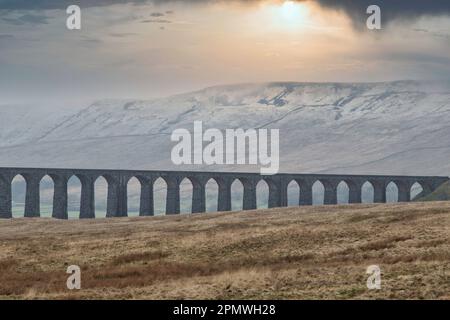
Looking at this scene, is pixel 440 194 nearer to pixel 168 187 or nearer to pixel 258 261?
pixel 168 187

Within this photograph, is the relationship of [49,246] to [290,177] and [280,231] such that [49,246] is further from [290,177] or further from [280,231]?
[290,177]

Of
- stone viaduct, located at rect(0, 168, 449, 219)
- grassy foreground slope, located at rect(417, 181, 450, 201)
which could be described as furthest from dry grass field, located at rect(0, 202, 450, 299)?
grassy foreground slope, located at rect(417, 181, 450, 201)

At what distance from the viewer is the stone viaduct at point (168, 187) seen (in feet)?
457

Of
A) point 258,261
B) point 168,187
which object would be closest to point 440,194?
point 168,187

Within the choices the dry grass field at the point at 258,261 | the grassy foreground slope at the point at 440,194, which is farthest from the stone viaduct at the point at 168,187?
the dry grass field at the point at 258,261

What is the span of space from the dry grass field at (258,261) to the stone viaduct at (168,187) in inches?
2649

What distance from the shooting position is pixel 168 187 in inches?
6156

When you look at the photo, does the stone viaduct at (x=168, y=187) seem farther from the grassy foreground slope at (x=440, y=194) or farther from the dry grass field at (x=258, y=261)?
the dry grass field at (x=258, y=261)

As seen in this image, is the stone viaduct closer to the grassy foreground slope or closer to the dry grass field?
the grassy foreground slope

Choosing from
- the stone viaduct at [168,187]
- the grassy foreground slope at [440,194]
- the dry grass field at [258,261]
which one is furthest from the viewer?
the grassy foreground slope at [440,194]

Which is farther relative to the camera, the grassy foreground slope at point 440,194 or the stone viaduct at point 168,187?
the grassy foreground slope at point 440,194

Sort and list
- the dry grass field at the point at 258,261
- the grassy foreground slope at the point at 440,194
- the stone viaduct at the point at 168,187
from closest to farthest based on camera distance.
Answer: the dry grass field at the point at 258,261
the stone viaduct at the point at 168,187
the grassy foreground slope at the point at 440,194

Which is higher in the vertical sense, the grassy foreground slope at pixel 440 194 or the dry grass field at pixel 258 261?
the dry grass field at pixel 258 261

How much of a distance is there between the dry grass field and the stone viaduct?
67.3 m
